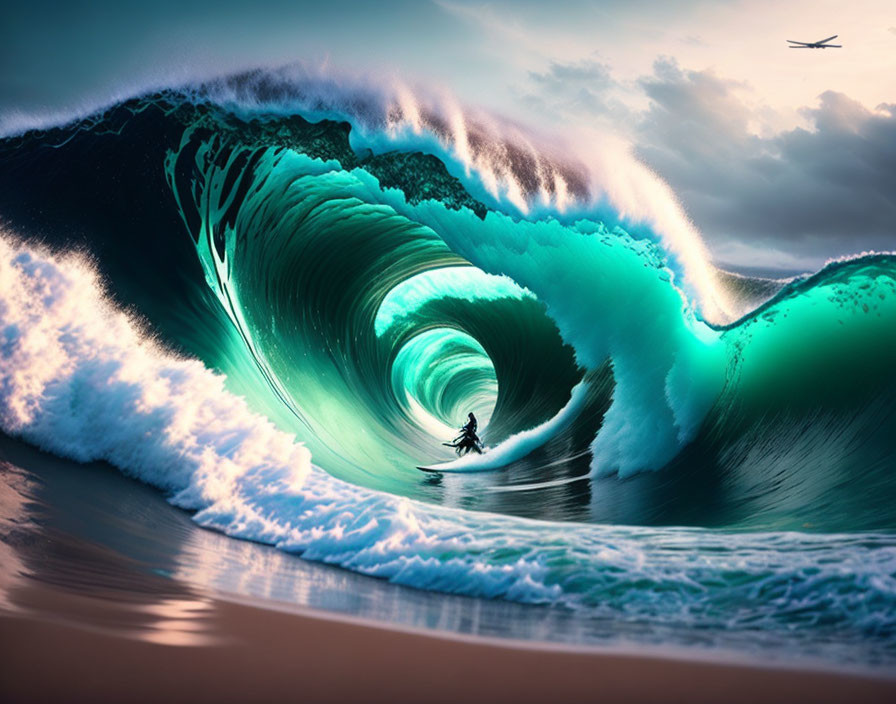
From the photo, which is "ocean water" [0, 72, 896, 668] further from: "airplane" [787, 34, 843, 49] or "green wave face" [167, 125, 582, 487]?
"airplane" [787, 34, 843, 49]

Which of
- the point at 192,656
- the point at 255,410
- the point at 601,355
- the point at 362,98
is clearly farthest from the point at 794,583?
the point at 362,98

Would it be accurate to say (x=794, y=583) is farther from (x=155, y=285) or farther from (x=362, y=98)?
(x=362, y=98)

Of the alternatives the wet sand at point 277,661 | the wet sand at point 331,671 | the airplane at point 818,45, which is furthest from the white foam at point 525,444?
the wet sand at point 331,671

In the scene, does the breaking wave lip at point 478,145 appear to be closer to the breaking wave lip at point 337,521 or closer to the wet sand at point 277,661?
the breaking wave lip at point 337,521

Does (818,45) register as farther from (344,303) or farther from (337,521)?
→ (344,303)

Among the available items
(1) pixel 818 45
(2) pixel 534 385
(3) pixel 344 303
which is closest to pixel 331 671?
(1) pixel 818 45

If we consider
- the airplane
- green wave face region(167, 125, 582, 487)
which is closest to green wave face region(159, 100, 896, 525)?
green wave face region(167, 125, 582, 487)
